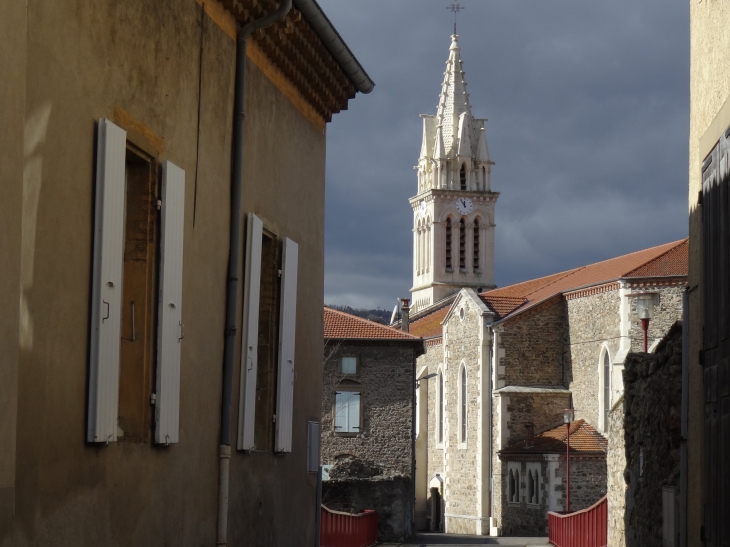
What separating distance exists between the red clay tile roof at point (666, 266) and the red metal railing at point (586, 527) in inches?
654

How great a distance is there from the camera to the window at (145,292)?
26.5 feet

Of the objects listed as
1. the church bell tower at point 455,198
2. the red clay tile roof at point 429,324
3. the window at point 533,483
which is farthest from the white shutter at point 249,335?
the church bell tower at point 455,198

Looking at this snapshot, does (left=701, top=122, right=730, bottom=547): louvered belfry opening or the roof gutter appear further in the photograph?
the roof gutter

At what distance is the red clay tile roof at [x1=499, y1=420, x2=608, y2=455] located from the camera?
143 feet

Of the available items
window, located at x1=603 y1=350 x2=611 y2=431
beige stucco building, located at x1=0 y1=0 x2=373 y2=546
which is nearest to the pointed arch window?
window, located at x1=603 y1=350 x2=611 y2=431

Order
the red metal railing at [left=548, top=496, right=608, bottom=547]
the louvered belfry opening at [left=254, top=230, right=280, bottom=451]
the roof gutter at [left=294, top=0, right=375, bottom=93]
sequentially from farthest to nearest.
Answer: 1. the red metal railing at [left=548, top=496, right=608, bottom=547]
2. the louvered belfry opening at [left=254, top=230, right=280, bottom=451]
3. the roof gutter at [left=294, top=0, right=375, bottom=93]

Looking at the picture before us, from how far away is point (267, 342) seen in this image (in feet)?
40.1

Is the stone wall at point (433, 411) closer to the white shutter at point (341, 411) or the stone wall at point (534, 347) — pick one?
the stone wall at point (534, 347)

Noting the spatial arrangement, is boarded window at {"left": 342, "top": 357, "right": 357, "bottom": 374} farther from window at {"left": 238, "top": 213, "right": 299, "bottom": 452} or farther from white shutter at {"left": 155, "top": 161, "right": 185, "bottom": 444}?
white shutter at {"left": 155, "top": 161, "right": 185, "bottom": 444}

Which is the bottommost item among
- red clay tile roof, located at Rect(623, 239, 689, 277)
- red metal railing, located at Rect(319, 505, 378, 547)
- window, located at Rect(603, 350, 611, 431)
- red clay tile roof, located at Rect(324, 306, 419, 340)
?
red metal railing, located at Rect(319, 505, 378, 547)

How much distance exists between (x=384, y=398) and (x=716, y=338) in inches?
1422

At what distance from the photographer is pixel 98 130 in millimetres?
7809

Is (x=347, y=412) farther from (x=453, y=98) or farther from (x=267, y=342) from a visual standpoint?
(x=453, y=98)

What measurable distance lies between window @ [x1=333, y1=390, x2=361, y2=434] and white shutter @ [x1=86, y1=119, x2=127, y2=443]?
37428 mm
